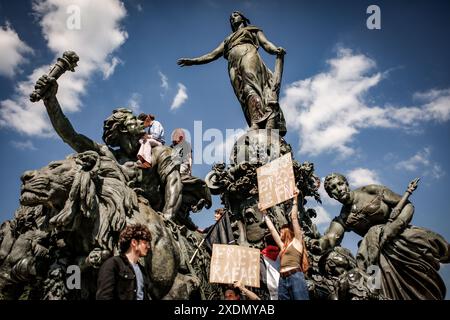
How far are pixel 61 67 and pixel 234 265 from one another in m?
3.18

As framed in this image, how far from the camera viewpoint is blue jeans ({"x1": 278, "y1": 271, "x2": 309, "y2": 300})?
4.38 meters

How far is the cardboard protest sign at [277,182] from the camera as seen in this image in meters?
5.62

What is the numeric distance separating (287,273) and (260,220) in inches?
110

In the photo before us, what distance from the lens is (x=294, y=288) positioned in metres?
4.40

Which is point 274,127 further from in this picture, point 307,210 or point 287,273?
point 287,273

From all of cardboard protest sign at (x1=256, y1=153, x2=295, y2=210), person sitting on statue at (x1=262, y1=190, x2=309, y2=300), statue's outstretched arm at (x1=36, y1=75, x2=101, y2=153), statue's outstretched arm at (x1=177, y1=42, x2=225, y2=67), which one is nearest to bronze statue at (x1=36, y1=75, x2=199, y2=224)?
statue's outstretched arm at (x1=36, y1=75, x2=101, y2=153)

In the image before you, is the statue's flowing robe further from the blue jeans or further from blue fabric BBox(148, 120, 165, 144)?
the blue jeans

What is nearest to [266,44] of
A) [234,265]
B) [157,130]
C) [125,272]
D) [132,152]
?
[157,130]

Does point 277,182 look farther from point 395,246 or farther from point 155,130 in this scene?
point 155,130

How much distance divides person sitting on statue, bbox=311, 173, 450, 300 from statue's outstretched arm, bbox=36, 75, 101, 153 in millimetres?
3629

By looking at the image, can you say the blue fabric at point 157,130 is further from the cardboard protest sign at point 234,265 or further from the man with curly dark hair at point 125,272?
the man with curly dark hair at point 125,272

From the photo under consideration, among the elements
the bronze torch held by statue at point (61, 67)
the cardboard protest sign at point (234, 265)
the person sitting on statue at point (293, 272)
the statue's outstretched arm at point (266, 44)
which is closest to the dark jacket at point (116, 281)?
the person sitting on statue at point (293, 272)
